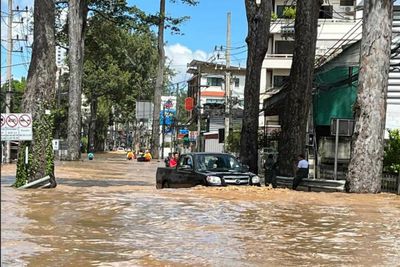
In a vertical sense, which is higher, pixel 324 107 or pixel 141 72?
pixel 141 72

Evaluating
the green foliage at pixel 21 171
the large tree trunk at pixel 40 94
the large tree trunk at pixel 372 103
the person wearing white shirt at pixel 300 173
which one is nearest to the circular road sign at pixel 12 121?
the large tree trunk at pixel 40 94

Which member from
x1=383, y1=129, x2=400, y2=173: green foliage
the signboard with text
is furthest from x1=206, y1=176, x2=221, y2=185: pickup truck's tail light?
x1=383, y1=129, x2=400, y2=173: green foliage

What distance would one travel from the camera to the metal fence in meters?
18.0

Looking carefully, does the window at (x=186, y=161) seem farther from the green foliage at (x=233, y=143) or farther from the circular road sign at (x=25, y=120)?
the green foliage at (x=233, y=143)

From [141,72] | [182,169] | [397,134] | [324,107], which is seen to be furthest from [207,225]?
[141,72]

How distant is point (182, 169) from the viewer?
17438 millimetres

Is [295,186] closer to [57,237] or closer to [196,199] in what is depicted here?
[196,199]

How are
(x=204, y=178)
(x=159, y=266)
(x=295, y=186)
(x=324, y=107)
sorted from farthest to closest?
(x=324, y=107), (x=295, y=186), (x=204, y=178), (x=159, y=266)

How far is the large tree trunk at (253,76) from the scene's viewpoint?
24203 mm

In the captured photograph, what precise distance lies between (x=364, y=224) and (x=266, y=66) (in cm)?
4780

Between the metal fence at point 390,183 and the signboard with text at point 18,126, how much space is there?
34.4 ft

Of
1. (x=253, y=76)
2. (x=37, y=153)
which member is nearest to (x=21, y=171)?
(x=37, y=153)

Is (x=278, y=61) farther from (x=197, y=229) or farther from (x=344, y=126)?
(x=197, y=229)

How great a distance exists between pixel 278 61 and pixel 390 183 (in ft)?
134
